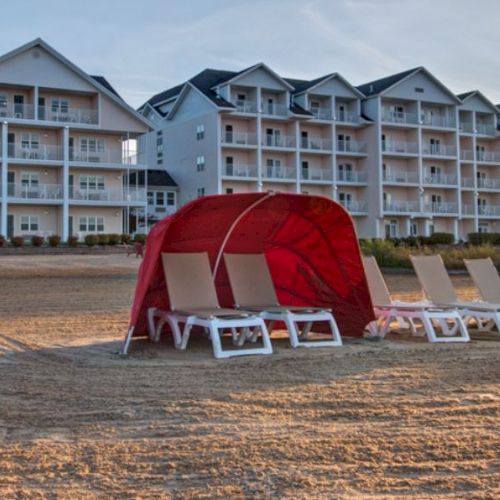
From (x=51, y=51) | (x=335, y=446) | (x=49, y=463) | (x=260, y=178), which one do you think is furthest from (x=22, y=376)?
(x=260, y=178)

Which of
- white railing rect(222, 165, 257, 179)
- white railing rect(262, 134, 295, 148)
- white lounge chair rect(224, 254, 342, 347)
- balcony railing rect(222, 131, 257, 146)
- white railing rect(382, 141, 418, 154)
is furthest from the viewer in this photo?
white railing rect(382, 141, 418, 154)

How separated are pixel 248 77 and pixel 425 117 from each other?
15.5 metres

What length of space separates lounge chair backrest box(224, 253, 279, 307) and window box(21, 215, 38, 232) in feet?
112

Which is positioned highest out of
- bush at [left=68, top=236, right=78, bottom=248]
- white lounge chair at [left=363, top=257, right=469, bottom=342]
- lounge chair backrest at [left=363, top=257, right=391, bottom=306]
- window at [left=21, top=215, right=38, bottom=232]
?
window at [left=21, top=215, right=38, bottom=232]

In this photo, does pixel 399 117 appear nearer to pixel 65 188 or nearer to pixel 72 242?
pixel 65 188

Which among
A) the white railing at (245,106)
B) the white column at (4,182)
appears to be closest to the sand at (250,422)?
the white column at (4,182)

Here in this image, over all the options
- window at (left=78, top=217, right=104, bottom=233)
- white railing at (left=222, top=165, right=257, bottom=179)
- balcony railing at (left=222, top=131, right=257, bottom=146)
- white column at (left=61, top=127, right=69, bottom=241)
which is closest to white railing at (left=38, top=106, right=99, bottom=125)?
white column at (left=61, top=127, right=69, bottom=241)

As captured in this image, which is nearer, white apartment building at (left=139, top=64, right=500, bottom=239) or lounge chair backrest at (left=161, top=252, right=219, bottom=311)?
lounge chair backrest at (left=161, top=252, right=219, bottom=311)

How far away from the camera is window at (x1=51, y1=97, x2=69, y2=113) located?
1704 inches

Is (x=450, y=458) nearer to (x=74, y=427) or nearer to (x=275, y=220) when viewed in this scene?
(x=74, y=427)

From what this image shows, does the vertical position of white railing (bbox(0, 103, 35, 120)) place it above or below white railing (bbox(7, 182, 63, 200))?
above

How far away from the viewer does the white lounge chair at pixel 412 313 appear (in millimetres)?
9734

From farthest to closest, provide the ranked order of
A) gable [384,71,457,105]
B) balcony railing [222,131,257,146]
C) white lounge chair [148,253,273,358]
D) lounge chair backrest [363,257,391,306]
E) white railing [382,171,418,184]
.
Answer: gable [384,71,457,105] < white railing [382,171,418,184] < balcony railing [222,131,257,146] < lounge chair backrest [363,257,391,306] < white lounge chair [148,253,273,358]

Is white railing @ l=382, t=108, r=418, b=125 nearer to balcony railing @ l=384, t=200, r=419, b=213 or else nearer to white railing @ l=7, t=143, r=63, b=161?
balcony railing @ l=384, t=200, r=419, b=213
